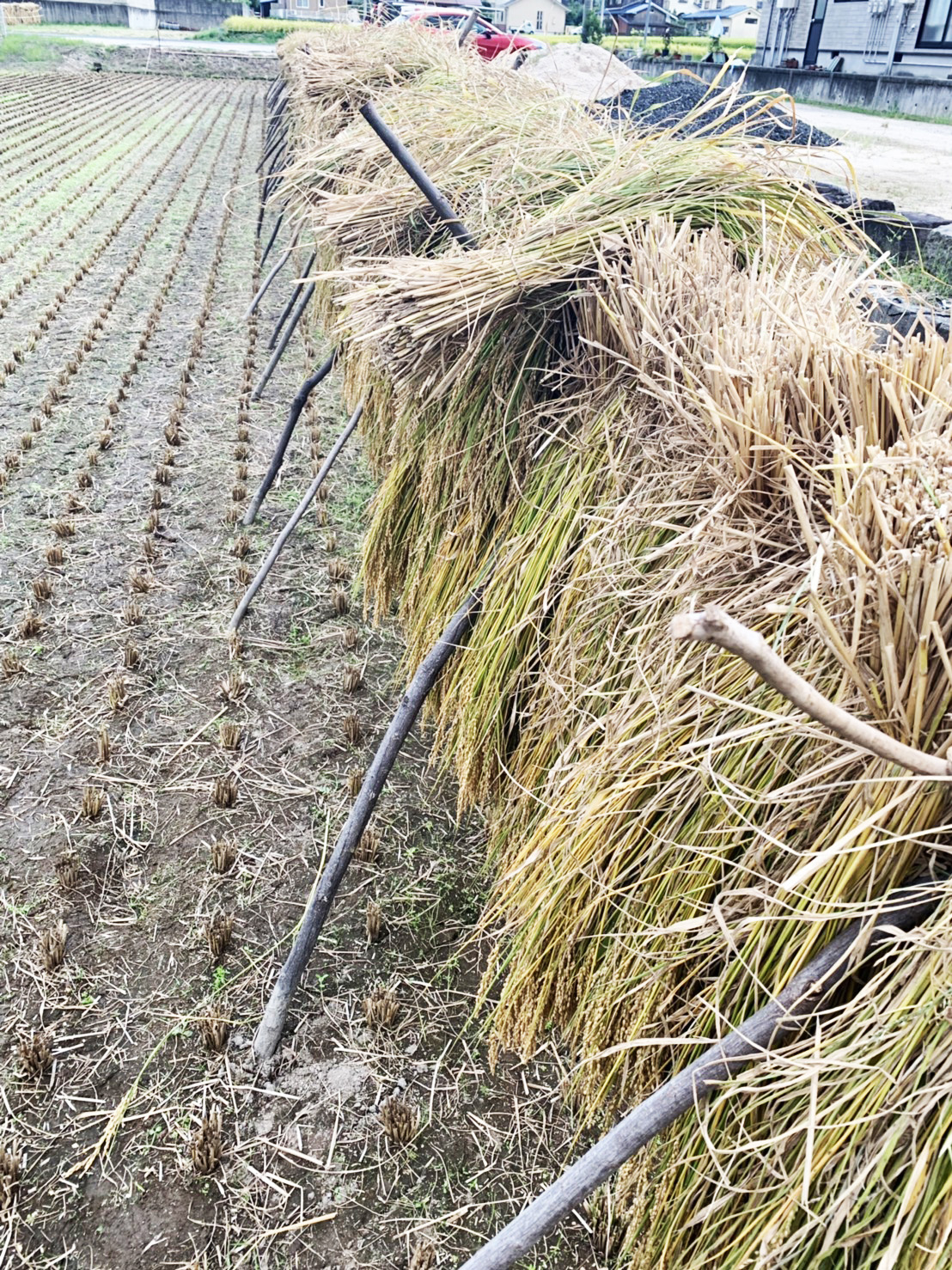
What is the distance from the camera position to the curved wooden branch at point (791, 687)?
698mm

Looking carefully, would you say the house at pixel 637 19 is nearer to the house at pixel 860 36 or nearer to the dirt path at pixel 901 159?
the house at pixel 860 36

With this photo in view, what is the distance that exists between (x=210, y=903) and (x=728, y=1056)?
2.00 metres

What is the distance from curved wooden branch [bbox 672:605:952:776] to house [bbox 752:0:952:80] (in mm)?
20324

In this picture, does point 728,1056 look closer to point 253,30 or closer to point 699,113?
point 699,113

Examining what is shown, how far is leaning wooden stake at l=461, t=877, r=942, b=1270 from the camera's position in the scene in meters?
0.92

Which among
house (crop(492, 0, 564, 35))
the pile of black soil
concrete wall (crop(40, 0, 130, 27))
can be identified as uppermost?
house (crop(492, 0, 564, 35))

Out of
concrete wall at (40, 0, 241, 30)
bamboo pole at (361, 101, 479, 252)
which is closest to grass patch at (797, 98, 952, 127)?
bamboo pole at (361, 101, 479, 252)

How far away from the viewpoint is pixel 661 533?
1.47 meters

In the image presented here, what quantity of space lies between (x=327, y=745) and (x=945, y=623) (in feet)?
8.67

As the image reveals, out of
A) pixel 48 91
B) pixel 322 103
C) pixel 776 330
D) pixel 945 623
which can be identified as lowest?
pixel 945 623

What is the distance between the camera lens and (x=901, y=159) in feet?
33.4

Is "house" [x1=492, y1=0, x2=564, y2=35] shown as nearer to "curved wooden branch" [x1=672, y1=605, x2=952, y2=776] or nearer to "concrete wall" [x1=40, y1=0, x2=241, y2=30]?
"concrete wall" [x1=40, y1=0, x2=241, y2=30]

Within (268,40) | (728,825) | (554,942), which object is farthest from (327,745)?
(268,40)

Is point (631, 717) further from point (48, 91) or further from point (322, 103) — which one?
point (48, 91)
